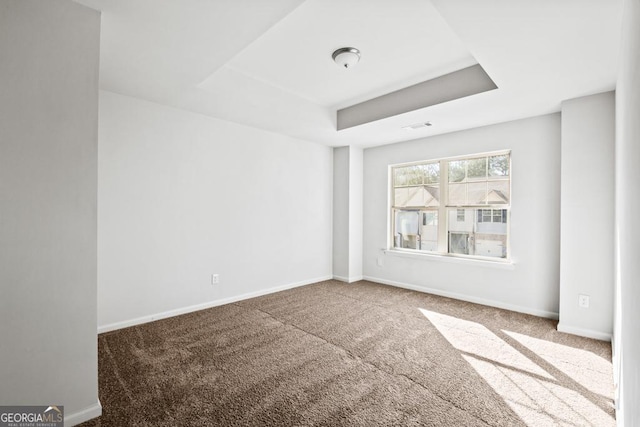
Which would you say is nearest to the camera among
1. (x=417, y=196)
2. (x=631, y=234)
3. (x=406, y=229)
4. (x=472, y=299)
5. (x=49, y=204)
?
(x=631, y=234)

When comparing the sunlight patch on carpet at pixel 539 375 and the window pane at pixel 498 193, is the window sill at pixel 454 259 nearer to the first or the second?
the window pane at pixel 498 193

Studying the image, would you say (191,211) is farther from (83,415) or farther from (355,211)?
(355,211)

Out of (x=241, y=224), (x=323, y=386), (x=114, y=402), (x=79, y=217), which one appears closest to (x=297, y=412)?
(x=323, y=386)

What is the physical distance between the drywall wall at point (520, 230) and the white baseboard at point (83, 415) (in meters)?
4.11

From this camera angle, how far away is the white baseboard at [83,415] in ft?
5.84

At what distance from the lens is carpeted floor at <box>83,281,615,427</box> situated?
189 centimetres

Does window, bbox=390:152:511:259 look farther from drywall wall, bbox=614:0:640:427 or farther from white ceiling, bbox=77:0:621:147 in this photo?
drywall wall, bbox=614:0:640:427

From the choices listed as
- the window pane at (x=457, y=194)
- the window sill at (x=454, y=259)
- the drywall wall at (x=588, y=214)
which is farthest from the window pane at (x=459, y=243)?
the drywall wall at (x=588, y=214)

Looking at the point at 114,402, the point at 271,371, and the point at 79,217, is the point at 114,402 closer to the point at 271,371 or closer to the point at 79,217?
the point at 271,371

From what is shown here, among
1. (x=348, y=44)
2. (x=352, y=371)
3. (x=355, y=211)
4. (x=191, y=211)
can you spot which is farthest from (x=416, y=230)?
(x=191, y=211)

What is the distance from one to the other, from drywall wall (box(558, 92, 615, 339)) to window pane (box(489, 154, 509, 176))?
80 centimetres

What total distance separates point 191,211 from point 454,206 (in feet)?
11.8

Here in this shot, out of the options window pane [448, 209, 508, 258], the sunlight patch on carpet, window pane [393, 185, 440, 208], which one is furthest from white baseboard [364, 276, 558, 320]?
window pane [393, 185, 440, 208]

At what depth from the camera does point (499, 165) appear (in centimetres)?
407
